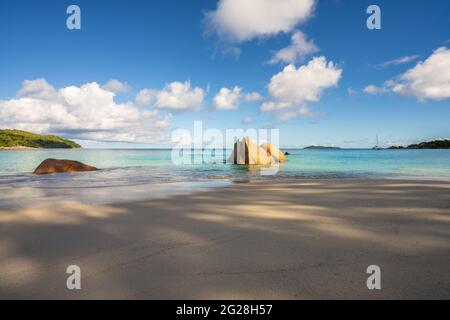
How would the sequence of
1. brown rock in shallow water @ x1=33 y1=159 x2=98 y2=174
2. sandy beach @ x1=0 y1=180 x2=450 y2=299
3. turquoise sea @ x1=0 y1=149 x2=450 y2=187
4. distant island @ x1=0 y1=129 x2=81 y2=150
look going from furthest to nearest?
distant island @ x1=0 y1=129 x2=81 y2=150 → brown rock in shallow water @ x1=33 y1=159 x2=98 y2=174 → turquoise sea @ x1=0 y1=149 x2=450 y2=187 → sandy beach @ x1=0 y1=180 x2=450 y2=299

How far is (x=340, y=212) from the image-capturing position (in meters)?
6.28

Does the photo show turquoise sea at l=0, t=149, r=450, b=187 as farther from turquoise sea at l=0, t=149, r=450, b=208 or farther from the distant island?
the distant island

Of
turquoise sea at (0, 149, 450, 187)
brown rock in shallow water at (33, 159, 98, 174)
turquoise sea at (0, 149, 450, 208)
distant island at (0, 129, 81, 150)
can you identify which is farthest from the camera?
distant island at (0, 129, 81, 150)

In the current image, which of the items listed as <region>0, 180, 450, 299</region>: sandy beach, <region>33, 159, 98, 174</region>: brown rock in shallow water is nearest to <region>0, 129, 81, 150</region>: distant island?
<region>33, 159, 98, 174</region>: brown rock in shallow water

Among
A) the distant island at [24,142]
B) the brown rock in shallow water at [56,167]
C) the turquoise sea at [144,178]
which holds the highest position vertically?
the distant island at [24,142]

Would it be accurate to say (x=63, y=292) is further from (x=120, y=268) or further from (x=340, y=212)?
(x=340, y=212)

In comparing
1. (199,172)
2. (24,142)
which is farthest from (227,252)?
(24,142)

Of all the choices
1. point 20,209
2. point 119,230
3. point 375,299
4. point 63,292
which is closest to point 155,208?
point 119,230

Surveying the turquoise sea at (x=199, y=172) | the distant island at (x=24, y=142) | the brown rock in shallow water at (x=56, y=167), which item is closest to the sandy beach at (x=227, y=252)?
the turquoise sea at (x=199, y=172)

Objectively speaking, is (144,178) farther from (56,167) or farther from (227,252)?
(227,252)

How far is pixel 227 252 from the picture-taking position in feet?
12.3

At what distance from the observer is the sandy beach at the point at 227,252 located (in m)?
2.73

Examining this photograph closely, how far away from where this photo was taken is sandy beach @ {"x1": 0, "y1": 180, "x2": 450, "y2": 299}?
2.73 metres

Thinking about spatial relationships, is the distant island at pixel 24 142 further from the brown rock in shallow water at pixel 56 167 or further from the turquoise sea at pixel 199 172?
the brown rock in shallow water at pixel 56 167
